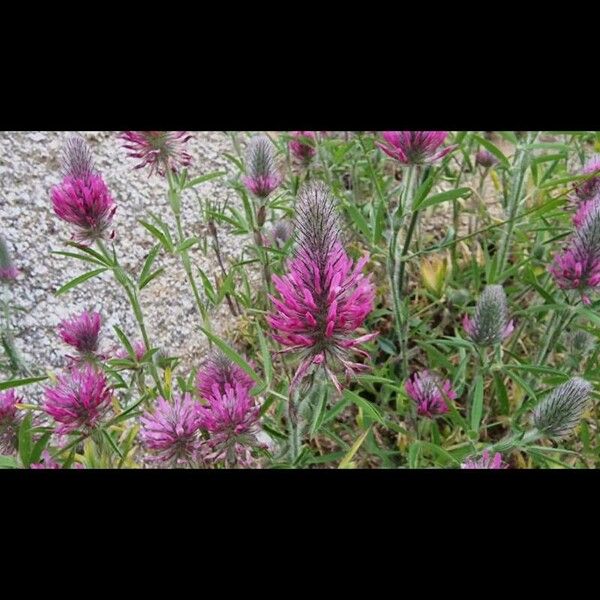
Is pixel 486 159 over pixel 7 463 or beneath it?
over

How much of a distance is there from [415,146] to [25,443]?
94 centimetres

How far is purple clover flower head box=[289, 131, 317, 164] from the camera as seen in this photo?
1.83 meters

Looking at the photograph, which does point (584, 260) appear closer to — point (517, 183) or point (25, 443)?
point (517, 183)

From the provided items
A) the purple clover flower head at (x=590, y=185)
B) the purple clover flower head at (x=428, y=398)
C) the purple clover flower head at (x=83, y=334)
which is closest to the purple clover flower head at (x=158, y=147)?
the purple clover flower head at (x=83, y=334)

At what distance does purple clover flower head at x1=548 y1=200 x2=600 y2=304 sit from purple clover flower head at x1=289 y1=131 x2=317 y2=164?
824 millimetres

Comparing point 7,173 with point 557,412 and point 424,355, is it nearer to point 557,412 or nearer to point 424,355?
point 424,355

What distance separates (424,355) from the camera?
1.98m

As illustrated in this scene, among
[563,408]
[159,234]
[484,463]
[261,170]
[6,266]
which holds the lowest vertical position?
[484,463]

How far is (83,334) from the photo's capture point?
1.38 m

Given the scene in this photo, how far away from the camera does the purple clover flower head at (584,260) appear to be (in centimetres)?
123

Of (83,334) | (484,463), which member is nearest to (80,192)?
(83,334)

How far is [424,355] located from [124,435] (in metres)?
0.94

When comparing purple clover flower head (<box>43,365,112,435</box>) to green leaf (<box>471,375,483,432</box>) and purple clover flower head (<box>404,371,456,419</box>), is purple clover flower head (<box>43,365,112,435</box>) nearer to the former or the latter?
purple clover flower head (<box>404,371,456,419</box>)

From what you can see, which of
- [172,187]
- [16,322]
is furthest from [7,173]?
[172,187]
